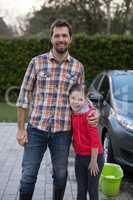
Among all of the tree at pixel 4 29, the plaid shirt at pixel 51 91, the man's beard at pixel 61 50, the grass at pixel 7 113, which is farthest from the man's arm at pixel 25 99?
the tree at pixel 4 29

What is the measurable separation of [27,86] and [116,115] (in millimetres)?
2686

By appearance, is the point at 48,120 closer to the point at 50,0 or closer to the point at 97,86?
the point at 97,86

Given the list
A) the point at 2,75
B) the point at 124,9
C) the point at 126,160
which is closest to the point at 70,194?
the point at 126,160

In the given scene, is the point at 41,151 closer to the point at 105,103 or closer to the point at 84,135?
the point at 84,135

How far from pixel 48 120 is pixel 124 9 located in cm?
3069

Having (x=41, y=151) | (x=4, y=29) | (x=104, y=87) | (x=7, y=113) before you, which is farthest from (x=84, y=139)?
(x=4, y=29)

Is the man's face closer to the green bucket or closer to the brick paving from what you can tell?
the green bucket

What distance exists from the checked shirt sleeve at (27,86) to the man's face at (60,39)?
282 mm

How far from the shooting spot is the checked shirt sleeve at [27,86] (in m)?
4.54

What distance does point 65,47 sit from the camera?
177 inches

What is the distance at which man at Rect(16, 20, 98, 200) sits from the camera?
177 inches

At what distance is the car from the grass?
4974mm

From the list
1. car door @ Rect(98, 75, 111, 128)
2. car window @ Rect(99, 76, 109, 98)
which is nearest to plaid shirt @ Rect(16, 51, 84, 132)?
car door @ Rect(98, 75, 111, 128)

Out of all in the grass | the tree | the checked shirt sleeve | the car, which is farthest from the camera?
the tree
